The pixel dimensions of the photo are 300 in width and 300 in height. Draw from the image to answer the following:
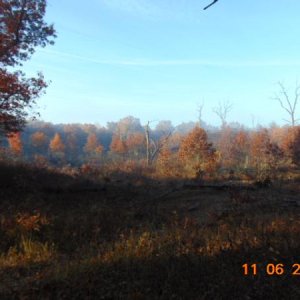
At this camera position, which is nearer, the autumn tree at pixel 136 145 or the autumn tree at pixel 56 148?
the autumn tree at pixel 56 148

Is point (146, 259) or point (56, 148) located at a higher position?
point (56, 148)

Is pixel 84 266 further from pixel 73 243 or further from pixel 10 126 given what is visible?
pixel 10 126

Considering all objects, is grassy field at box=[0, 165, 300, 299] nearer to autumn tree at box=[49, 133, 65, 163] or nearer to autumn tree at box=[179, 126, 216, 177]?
autumn tree at box=[179, 126, 216, 177]

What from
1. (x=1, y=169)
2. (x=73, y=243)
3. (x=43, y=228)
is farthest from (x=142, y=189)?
(x=73, y=243)

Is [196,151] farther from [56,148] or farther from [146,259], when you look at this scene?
[56,148]

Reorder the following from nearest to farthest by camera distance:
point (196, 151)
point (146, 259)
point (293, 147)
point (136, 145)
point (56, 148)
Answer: point (146, 259)
point (196, 151)
point (293, 147)
point (56, 148)
point (136, 145)

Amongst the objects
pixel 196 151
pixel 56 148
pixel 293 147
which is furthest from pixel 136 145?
pixel 196 151

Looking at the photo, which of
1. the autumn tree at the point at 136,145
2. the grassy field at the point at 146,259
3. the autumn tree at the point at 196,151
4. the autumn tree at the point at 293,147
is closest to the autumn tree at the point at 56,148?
the autumn tree at the point at 136,145

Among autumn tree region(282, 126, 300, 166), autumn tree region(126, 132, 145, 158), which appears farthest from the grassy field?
autumn tree region(126, 132, 145, 158)

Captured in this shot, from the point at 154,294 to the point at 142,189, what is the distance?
1437 centimetres

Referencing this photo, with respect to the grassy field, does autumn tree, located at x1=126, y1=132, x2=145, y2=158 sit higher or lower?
higher

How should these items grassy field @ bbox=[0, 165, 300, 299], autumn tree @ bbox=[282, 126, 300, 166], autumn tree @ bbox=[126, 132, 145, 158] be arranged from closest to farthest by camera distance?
grassy field @ bbox=[0, 165, 300, 299] → autumn tree @ bbox=[282, 126, 300, 166] → autumn tree @ bbox=[126, 132, 145, 158]

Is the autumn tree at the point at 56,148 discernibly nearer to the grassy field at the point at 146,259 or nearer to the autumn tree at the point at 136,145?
the autumn tree at the point at 136,145

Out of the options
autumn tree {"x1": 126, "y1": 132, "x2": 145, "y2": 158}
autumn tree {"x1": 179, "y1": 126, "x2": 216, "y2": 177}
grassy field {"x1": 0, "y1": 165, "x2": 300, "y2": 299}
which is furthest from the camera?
autumn tree {"x1": 126, "y1": 132, "x2": 145, "y2": 158}
